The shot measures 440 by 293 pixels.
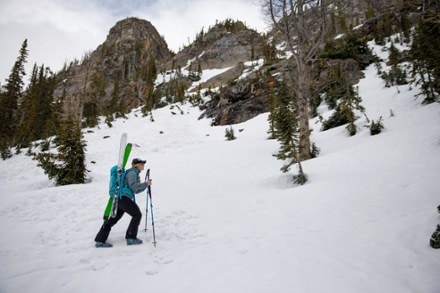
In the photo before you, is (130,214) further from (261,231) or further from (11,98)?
(11,98)

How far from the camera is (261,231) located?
5484 mm

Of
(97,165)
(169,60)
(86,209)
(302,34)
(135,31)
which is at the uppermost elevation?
(135,31)

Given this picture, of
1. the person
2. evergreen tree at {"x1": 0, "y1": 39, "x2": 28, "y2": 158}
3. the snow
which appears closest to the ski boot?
the snow

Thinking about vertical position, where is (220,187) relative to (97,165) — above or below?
below

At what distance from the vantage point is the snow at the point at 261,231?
11.2 ft

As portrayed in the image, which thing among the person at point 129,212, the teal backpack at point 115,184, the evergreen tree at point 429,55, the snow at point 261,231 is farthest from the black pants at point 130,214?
the evergreen tree at point 429,55

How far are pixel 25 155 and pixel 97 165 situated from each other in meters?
8.61

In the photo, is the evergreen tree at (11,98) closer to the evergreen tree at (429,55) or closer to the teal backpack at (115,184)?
the teal backpack at (115,184)

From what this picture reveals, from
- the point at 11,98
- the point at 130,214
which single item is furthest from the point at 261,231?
the point at 11,98

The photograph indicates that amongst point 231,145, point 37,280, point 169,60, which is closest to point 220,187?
point 37,280

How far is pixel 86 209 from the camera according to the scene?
742 centimetres

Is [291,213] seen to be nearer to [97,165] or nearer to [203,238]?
[203,238]

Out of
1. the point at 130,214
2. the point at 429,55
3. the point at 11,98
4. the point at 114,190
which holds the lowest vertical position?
the point at 130,214

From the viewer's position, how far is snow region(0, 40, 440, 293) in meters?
3.43
